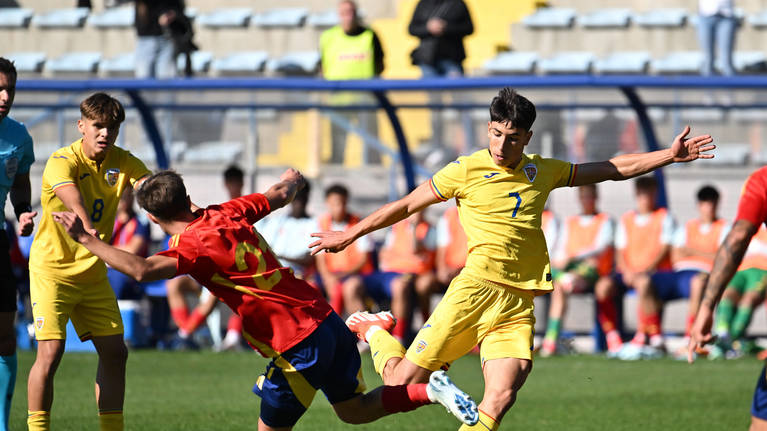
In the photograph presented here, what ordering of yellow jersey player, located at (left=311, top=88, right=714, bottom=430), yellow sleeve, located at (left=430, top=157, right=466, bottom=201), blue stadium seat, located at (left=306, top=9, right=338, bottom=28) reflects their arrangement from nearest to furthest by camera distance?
yellow jersey player, located at (left=311, top=88, right=714, bottom=430) → yellow sleeve, located at (left=430, top=157, right=466, bottom=201) → blue stadium seat, located at (left=306, top=9, right=338, bottom=28)

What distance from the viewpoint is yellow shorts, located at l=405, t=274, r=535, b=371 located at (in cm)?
570

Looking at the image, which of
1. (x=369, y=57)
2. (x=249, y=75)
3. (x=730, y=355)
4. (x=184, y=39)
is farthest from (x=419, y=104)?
(x=249, y=75)

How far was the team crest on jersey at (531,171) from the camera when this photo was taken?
580 cm

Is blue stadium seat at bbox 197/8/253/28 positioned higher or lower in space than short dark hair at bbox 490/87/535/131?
lower

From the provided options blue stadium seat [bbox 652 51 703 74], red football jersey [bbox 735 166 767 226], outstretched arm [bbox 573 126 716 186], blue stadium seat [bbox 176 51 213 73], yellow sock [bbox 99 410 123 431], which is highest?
red football jersey [bbox 735 166 767 226]

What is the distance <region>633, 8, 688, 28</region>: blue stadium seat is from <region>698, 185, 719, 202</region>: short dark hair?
5.71 metres

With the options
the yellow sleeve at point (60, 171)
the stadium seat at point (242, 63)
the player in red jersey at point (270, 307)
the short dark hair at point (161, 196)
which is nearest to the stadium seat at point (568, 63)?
the stadium seat at point (242, 63)

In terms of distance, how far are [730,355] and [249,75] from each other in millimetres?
8632

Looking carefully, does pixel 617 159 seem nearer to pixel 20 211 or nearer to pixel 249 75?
pixel 20 211

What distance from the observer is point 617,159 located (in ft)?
19.0

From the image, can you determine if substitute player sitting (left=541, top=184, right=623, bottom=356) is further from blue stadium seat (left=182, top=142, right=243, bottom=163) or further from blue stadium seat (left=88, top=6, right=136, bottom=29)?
blue stadium seat (left=88, top=6, right=136, bottom=29)

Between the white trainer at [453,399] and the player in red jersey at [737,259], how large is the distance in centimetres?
103

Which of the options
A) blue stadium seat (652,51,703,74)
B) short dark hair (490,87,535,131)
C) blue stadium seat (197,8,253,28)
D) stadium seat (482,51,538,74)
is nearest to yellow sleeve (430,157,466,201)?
short dark hair (490,87,535,131)

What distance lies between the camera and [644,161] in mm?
5680
